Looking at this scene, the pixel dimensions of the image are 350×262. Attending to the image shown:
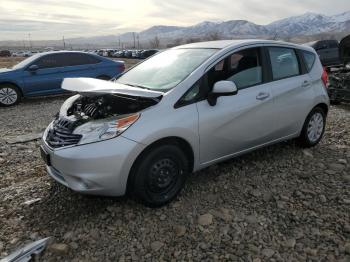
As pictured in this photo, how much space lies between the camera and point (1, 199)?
4.25 meters

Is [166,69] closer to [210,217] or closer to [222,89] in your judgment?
[222,89]

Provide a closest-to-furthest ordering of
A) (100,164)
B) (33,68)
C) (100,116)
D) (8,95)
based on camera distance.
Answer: (100,164), (100,116), (8,95), (33,68)

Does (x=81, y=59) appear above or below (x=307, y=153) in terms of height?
above

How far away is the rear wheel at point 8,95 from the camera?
34.1 feet

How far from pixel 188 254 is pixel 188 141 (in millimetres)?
1158

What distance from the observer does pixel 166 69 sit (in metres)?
4.50

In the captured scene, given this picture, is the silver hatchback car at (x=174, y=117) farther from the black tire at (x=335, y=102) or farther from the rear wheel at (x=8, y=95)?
the rear wheel at (x=8, y=95)

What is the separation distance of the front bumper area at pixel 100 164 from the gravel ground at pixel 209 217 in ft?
1.29

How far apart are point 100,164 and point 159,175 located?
0.64 meters

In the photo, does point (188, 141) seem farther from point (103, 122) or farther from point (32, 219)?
point (32, 219)

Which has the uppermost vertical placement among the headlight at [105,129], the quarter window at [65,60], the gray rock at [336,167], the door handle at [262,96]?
the quarter window at [65,60]

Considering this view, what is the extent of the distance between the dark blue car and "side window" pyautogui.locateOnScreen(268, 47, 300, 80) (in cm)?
753

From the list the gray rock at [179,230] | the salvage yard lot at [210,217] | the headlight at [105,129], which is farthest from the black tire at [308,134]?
the headlight at [105,129]

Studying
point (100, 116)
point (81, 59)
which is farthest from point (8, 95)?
point (100, 116)
